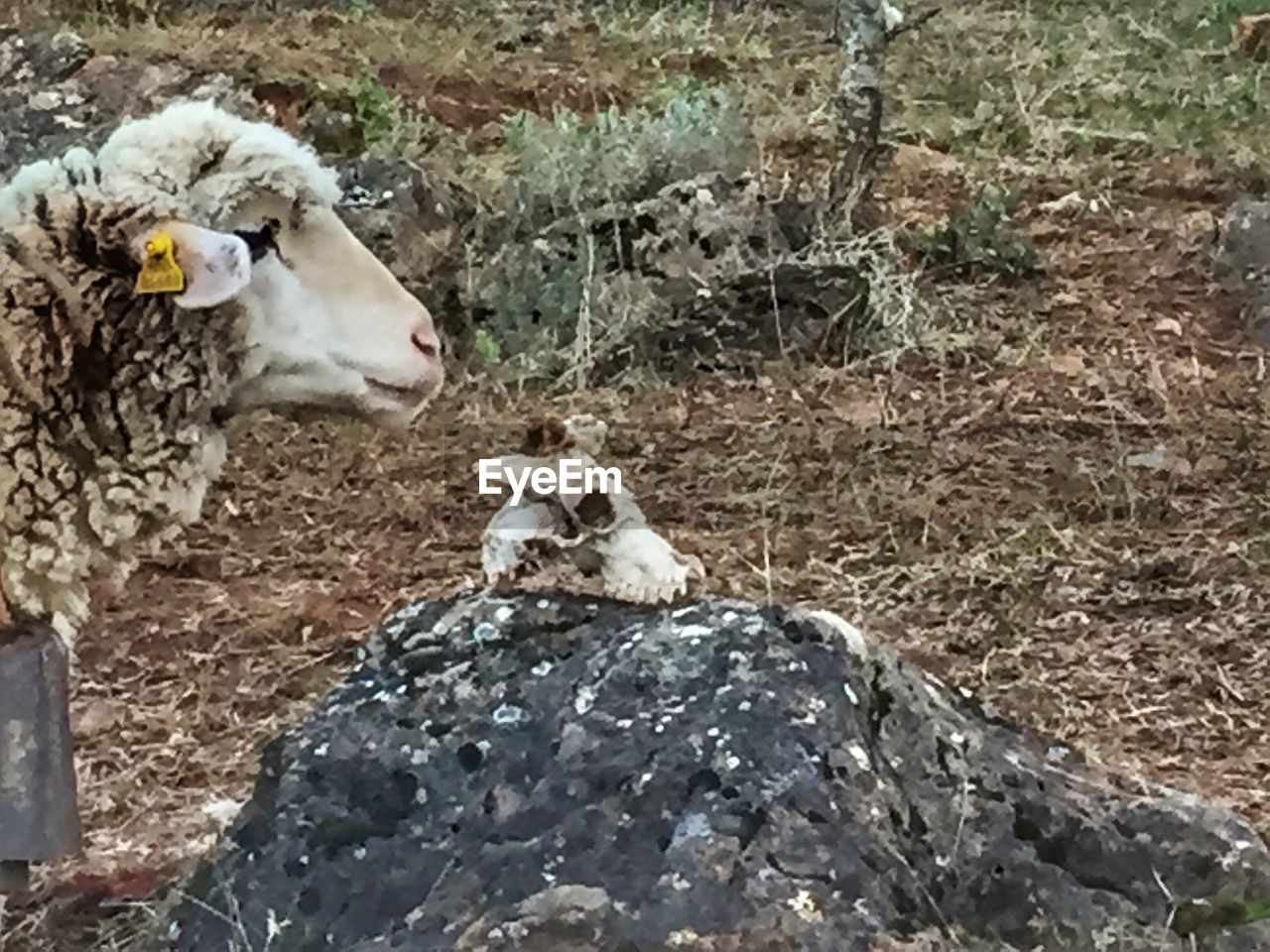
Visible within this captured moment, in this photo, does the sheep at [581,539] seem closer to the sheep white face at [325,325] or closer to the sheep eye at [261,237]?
the sheep white face at [325,325]

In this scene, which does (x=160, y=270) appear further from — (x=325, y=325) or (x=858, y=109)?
(x=858, y=109)

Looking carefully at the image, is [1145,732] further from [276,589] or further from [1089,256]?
[1089,256]

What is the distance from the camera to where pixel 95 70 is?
6.73 metres

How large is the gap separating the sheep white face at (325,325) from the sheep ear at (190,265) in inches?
4.6

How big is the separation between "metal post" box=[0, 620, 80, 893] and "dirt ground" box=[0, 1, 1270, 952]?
1.34 feet

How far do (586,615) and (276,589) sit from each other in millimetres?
2014

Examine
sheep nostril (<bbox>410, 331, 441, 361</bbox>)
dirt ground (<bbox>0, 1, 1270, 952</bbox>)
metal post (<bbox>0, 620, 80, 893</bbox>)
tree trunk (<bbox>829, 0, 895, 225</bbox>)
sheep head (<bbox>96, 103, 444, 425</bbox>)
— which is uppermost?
sheep head (<bbox>96, 103, 444, 425</bbox>)

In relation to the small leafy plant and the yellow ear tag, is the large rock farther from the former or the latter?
the small leafy plant

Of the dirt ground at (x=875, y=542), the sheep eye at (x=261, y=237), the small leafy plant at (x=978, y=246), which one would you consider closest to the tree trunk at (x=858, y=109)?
the small leafy plant at (x=978, y=246)

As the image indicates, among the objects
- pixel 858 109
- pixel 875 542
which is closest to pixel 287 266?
pixel 875 542

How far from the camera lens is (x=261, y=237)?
9.68 feet

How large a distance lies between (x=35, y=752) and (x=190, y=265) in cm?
78

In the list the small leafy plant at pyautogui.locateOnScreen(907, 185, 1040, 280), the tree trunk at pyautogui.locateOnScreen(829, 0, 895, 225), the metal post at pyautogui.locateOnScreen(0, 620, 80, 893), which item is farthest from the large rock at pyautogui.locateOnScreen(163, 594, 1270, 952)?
the small leafy plant at pyautogui.locateOnScreen(907, 185, 1040, 280)

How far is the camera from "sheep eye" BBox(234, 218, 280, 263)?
2.93 meters
